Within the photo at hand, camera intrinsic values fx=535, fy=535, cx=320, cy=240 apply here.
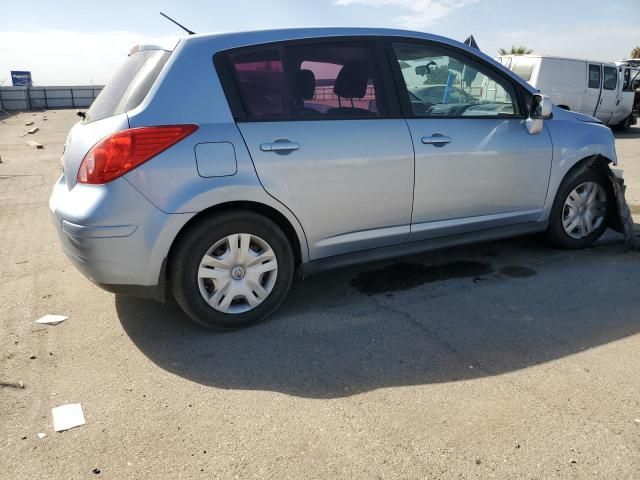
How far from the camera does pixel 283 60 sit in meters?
3.30

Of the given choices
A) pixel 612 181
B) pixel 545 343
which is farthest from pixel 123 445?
pixel 612 181

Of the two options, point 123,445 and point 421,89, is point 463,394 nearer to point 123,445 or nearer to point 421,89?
point 123,445

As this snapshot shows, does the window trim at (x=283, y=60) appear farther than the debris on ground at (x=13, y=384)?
Yes

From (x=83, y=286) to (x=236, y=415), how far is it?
2.14m

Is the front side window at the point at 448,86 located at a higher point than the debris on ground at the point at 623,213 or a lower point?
higher

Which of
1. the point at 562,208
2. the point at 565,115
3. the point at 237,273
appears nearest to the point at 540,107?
the point at 565,115

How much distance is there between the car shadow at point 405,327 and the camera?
2869mm

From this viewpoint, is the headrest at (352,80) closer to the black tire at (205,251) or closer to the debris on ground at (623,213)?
the black tire at (205,251)

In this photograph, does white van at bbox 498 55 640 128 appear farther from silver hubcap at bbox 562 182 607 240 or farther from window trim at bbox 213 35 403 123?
window trim at bbox 213 35 403 123

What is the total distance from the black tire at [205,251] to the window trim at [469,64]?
1269mm

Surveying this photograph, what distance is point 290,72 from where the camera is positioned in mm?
3311

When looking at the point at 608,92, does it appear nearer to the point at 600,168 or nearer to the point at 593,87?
the point at 593,87

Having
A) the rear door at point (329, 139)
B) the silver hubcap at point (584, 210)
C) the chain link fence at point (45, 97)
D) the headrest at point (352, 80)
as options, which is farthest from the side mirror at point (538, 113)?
the chain link fence at point (45, 97)

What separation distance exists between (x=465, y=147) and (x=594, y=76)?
42.8ft
